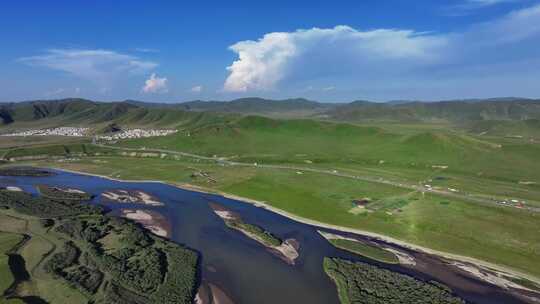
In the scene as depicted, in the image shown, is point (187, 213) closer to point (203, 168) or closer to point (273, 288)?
point (273, 288)

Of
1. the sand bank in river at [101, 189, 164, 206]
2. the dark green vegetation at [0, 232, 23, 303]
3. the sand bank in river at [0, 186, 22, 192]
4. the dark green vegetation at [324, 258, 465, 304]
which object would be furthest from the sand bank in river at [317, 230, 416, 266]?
the sand bank in river at [0, 186, 22, 192]

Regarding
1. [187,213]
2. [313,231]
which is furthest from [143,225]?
[313,231]

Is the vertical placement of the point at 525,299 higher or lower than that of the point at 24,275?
lower

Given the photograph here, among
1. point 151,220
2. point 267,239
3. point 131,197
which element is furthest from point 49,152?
point 267,239

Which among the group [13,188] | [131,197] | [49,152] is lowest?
[131,197]

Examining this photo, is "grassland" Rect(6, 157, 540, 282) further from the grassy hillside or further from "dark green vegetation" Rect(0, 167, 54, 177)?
the grassy hillside

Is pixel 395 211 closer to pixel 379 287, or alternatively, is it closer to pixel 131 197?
pixel 379 287

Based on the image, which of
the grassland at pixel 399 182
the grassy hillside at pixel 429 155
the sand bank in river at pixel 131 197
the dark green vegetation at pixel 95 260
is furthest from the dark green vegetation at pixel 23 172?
the grassy hillside at pixel 429 155
